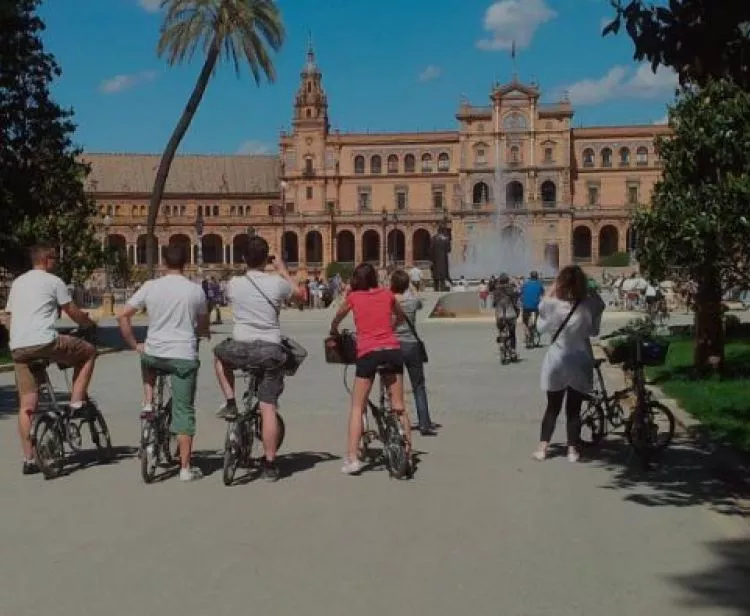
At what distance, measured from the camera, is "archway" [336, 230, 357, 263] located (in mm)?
106688

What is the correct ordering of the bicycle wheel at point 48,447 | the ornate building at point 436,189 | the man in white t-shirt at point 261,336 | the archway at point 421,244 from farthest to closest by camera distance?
the archway at point 421,244 → the ornate building at point 436,189 → the bicycle wheel at point 48,447 → the man in white t-shirt at point 261,336

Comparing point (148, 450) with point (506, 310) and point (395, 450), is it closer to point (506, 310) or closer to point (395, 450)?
point (395, 450)

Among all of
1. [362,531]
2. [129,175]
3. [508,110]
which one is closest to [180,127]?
[362,531]

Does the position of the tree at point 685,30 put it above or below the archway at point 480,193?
below

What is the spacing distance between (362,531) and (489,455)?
2.94m

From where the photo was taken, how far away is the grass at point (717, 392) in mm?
9414

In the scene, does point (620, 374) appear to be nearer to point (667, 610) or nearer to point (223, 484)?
point (223, 484)

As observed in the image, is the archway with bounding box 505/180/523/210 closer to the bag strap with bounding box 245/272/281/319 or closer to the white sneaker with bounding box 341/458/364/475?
the white sneaker with bounding box 341/458/364/475

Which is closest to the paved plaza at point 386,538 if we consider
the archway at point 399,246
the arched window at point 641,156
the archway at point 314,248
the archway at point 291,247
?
the archway at point 399,246

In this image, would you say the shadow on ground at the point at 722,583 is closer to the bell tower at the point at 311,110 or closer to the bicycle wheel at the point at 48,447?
the bicycle wheel at the point at 48,447

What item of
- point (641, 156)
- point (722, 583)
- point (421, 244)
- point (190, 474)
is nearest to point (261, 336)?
point (190, 474)

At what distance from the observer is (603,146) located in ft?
347

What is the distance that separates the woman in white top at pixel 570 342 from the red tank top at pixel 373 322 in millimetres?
1342

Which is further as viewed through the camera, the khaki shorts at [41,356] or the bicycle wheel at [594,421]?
the bicycle wheel at [594,421]
